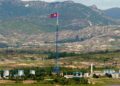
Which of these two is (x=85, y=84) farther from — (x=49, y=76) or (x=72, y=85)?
(x=49, y=76)

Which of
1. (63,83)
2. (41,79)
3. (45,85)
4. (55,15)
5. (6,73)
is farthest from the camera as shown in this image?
(6,73)

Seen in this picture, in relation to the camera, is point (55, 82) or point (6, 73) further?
point (6, 73)

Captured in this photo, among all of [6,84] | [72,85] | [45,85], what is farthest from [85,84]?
[6,84]

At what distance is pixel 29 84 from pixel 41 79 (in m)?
14.2

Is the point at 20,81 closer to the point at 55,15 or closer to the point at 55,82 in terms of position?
the point at 55,82

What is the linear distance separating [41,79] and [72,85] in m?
16.3

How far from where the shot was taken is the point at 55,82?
13675cm

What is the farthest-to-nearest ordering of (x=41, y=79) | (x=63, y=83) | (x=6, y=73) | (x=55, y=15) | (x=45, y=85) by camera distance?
(x=6, y=73) < (x=55, y=15) < (x=41, y=79) < (x=63, y=83) < (x=45, y=85)

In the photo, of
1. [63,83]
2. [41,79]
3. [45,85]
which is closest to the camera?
[45,85]

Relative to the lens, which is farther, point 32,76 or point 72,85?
point 32,76

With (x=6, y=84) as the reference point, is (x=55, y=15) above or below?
above

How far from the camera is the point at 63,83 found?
135125mm

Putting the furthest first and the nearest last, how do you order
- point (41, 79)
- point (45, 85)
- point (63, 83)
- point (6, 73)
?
point (6, 73)
point (41, 79)
point (63, 83)
point (45, 85)

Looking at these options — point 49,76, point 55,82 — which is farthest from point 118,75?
point 55,82
